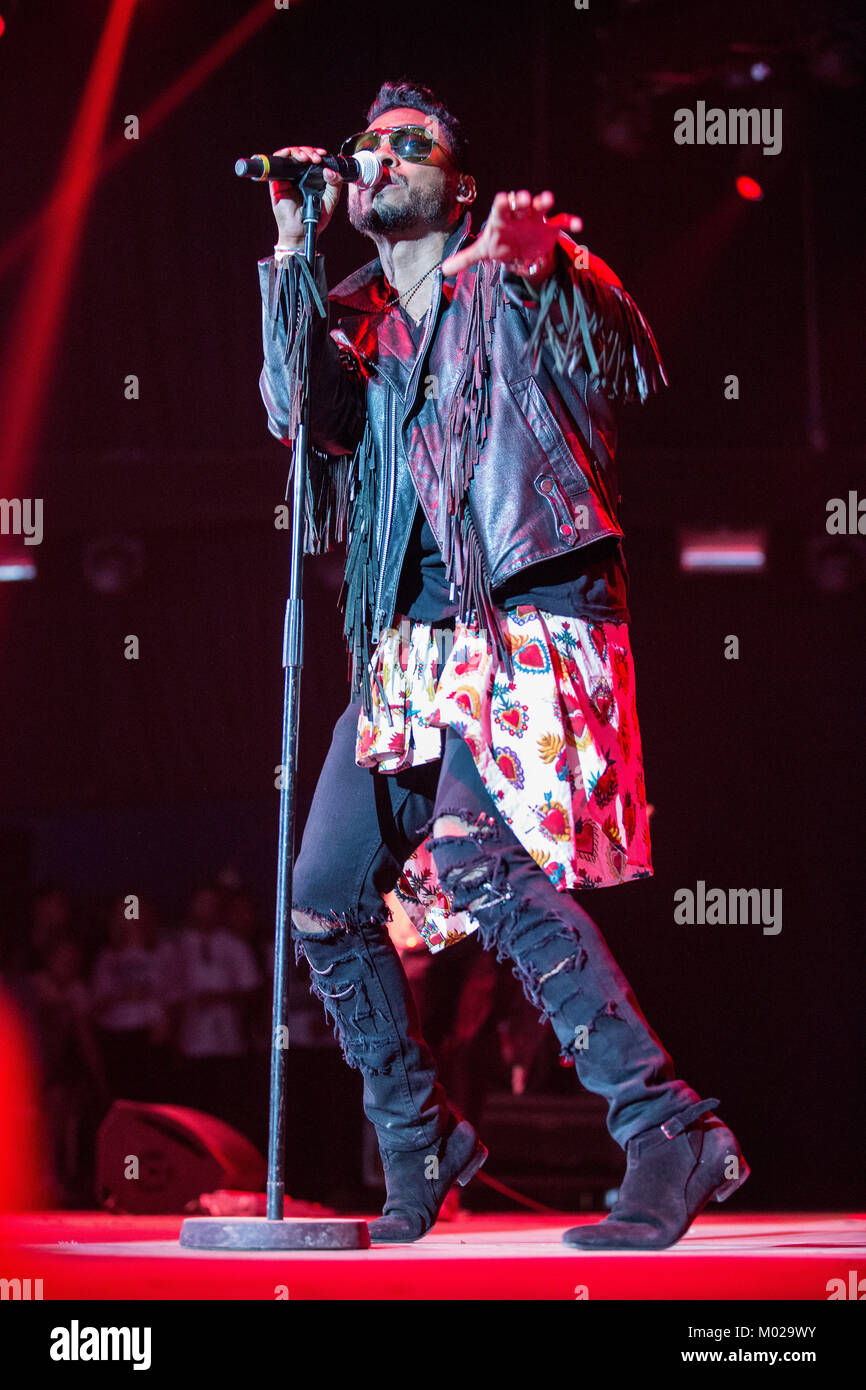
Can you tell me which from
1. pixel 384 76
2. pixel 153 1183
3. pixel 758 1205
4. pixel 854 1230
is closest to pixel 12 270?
pixel 384 76

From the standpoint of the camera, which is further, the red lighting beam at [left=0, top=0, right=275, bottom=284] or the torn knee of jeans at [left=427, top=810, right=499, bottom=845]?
the red lighting beam at [left=0, top=0, right=275, bottom=284]

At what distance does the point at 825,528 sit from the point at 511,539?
14.2ft

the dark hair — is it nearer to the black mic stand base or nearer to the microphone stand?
the microphone stand

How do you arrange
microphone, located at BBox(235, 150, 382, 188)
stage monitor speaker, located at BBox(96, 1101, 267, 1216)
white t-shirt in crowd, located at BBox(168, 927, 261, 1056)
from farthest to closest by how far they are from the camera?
1. white t-shirt in crowd, located at BBox(168, 927, 261, 1056)
2. stage monitor speaker, located at BBox(96, 1101, 267, 1216)
3. microphone, located at BBox(235, 150, 382, 188)

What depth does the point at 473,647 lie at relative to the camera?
7.73ft

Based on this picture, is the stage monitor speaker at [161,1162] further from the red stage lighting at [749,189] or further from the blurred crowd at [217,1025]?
the red stage lighting at [749,189]

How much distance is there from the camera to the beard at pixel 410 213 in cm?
259

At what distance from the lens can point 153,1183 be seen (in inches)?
195

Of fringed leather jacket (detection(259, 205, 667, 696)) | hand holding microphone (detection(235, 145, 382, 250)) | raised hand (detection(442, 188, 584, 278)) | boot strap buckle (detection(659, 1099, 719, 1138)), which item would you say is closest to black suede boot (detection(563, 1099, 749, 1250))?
boot strap buckle (detection(659, 1099, 719, 1138))

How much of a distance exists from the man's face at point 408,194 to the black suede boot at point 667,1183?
1601 millimetres

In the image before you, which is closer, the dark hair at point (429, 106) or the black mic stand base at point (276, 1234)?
the black mic stand base at point (276, 1234)

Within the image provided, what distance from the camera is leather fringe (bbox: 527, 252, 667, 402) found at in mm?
2178

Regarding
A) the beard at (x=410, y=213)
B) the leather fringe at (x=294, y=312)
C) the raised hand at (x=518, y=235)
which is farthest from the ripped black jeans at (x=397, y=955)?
the beard at (x=410, y=213)

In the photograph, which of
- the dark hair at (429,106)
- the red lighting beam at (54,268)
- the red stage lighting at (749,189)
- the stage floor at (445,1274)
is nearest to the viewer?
the stage floor at (445,1274)
